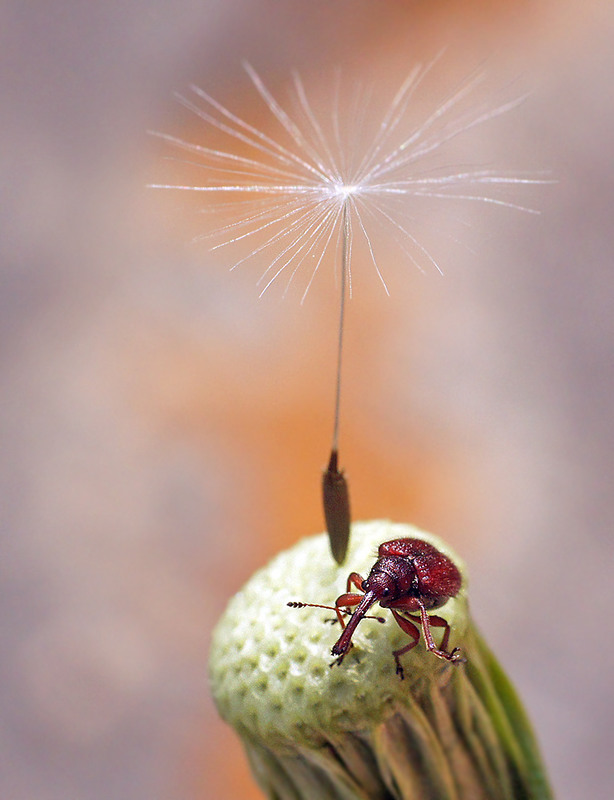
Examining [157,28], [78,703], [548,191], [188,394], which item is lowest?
[78,703]

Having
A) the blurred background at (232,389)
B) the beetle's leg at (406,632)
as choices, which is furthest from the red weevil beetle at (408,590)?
the blurred background at (232,389)

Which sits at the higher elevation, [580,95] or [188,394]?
[580,95]

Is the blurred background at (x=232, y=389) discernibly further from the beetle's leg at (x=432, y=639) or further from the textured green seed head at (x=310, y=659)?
the beetle's leg at (x=432, y=639)

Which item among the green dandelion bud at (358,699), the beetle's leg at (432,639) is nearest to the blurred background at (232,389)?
the green dandelion bud at (358,699)

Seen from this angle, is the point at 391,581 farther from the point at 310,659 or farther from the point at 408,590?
the point at 310,659

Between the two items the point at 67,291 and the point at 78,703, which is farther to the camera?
the point at 67,291

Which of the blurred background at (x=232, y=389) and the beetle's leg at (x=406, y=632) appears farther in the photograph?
the blurred background at (x=232, y=389)

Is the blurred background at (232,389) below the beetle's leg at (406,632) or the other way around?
the other way around

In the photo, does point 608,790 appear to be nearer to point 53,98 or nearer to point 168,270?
point 168,270

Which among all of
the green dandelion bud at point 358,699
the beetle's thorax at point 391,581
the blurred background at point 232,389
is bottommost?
the green dandelion bud at point 358,699

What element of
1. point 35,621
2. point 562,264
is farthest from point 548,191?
point 35,621
